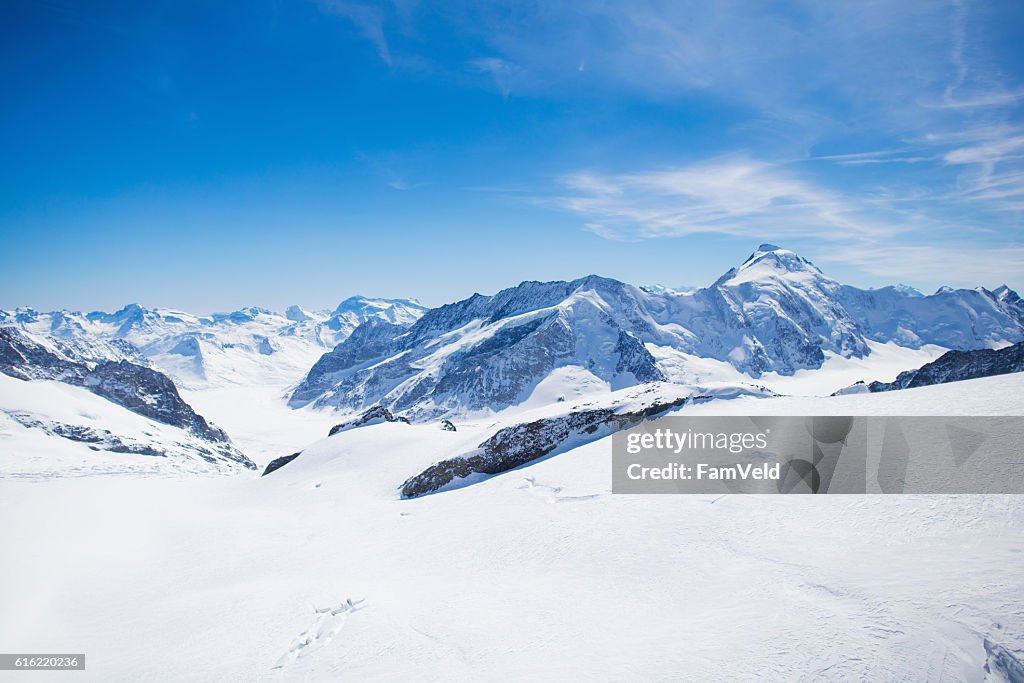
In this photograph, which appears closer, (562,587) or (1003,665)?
(1003,665)

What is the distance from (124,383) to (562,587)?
186m

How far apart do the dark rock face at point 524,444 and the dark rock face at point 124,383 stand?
129712mm

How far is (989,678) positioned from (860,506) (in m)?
7.09

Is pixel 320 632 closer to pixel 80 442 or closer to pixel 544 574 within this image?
pixel 544 574

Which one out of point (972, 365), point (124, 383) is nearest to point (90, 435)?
point (124, 383)

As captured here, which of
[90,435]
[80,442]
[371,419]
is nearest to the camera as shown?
[371,419]

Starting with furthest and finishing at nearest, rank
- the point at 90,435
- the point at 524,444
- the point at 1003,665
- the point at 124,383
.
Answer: the point at 124,383
the point at 90,435
the point at 524,444
the point at 1003,665

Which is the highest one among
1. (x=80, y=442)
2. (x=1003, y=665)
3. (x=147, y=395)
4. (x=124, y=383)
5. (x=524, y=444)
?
(x=124, y=383)

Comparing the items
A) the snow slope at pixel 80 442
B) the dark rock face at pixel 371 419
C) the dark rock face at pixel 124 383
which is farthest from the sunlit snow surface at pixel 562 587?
the dark rock face at pixel 124 383

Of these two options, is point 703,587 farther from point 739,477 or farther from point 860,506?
point 739,477

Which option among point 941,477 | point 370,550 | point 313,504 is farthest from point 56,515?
point 941,477

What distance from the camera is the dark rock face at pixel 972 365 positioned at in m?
70.9

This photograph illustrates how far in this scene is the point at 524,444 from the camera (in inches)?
1136

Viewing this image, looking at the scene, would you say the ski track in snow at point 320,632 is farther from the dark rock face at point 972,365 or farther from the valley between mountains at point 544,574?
the dark rock face at point 972,365
